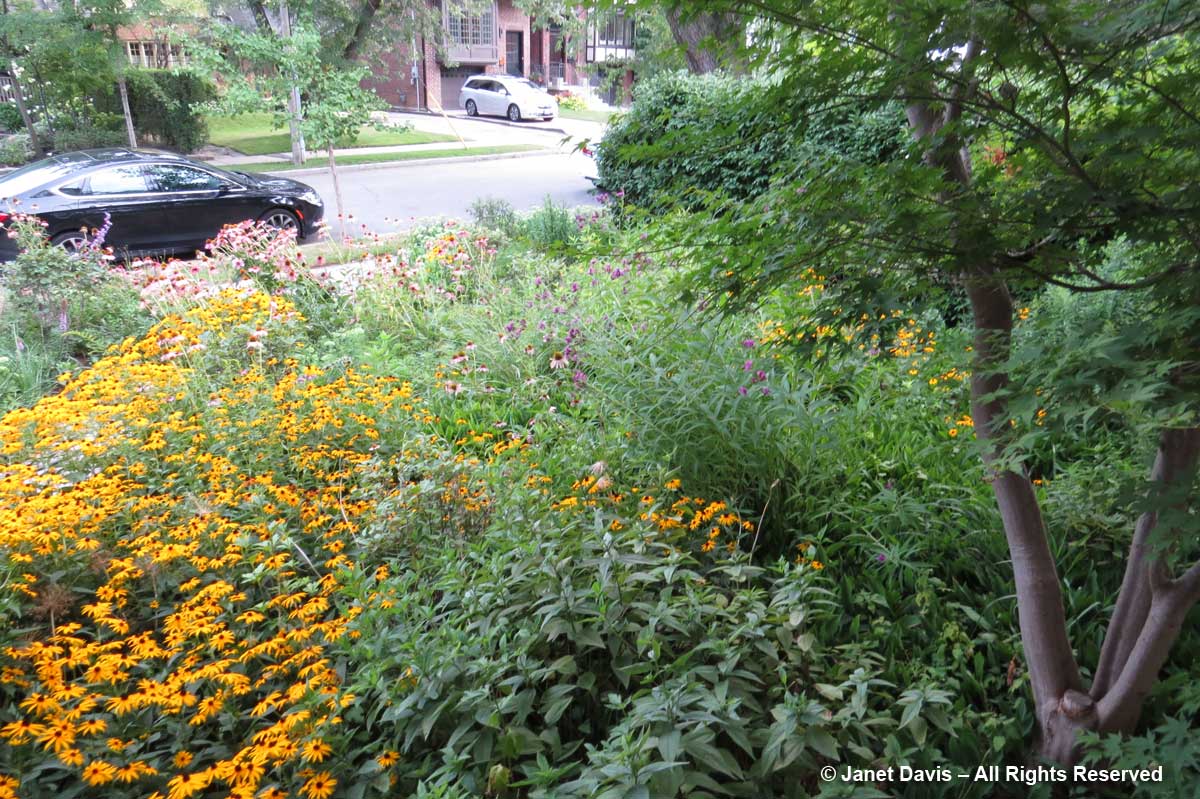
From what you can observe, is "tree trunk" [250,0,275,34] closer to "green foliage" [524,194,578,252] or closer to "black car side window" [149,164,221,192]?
"black car side window" [149,164,221,192]

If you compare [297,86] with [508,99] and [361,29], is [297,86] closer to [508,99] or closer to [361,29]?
[361,29]

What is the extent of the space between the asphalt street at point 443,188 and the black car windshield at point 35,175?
371cm

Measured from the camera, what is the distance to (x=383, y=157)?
68.1 ft

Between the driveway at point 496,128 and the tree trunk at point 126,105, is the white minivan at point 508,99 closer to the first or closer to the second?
the driveway at point 496,128

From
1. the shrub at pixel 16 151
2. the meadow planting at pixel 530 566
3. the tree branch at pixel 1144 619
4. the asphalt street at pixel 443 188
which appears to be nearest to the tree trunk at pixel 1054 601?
the tree branch at pixel 1144 619

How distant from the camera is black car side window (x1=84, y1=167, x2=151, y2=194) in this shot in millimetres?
9867

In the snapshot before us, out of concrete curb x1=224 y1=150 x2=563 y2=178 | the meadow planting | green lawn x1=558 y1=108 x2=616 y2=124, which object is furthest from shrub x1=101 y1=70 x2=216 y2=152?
the meadow planting

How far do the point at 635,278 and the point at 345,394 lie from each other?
2.27 meters

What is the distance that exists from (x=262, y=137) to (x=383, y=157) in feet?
22.4

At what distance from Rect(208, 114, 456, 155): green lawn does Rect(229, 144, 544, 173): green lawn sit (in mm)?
1023

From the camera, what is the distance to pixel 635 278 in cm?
572

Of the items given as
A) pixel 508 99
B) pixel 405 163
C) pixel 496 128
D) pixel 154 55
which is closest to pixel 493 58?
pixel 508 99

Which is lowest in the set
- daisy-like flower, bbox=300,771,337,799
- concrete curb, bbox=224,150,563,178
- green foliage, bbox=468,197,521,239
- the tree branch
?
daisy-like flower, bbox=300,771,337,799

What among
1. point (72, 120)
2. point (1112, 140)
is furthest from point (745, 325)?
point (72, 120)
